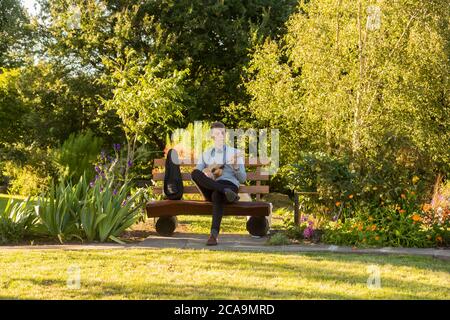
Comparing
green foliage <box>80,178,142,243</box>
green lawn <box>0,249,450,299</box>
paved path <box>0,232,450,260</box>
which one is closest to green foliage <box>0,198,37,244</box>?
paved path <box>0,232,450,260</box>

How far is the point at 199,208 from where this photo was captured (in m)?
8.24

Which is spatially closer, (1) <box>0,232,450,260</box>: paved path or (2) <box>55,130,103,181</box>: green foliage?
(1) <box>0,232,450,260</box>: paved path

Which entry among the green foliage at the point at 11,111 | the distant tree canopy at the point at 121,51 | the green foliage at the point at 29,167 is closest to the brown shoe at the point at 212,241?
the green foliage at the point at 11,111

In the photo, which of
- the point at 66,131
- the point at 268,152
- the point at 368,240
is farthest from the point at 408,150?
the point at 66,131

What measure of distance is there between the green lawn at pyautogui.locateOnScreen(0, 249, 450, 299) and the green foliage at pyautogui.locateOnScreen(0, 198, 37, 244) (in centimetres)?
99

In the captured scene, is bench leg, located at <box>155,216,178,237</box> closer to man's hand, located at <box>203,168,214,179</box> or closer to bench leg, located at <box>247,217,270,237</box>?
man's hand, located at <box>203,168,214,179</box>

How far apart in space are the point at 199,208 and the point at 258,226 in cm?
84

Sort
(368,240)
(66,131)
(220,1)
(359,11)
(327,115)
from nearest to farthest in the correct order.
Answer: (368,240), (359,11), (327,115), (220,1), (66,131)

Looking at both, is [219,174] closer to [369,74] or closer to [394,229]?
[394,229]

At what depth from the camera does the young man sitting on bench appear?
7.81 metres

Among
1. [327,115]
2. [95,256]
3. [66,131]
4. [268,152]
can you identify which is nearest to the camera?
[95,256]

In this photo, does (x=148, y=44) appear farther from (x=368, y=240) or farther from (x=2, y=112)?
(x=368, y=240)

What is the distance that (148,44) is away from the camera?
21859 millimetres

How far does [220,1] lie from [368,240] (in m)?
14.7
